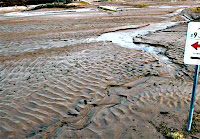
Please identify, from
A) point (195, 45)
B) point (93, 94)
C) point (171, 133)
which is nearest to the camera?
point (195, 45)

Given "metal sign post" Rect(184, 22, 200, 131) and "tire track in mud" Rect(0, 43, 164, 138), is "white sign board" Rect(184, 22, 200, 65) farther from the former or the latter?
"tire track in mud" Rect(0, 43, 164, 138)

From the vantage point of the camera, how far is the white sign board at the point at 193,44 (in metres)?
2.95

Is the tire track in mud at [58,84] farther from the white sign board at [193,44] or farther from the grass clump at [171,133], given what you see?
the white sign board at [193,44]

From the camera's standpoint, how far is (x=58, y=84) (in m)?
5.98

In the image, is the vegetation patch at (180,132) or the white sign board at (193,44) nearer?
the white sign board at (193,44)

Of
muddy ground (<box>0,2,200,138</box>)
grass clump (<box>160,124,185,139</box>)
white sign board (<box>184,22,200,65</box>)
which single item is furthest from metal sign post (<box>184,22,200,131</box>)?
muddy ground (<box>0,2,200,138</box>)

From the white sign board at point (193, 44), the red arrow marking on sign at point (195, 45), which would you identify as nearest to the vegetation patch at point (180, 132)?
the white sign board at point (193, 44)

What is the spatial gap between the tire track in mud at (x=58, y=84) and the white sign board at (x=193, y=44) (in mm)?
2654

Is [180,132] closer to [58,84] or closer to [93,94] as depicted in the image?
[93,94]

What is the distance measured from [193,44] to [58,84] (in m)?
4.36

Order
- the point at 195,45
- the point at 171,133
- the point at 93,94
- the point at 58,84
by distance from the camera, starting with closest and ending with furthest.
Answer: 1. the point at 195,45
2. the point at 171,133
3. the point at 93,94
4. the point at 58,84

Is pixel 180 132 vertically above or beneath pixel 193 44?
beneath

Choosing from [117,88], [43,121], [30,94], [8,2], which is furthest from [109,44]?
[8,2]

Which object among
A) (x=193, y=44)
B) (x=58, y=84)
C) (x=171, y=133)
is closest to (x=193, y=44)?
(x=193, y=44)
